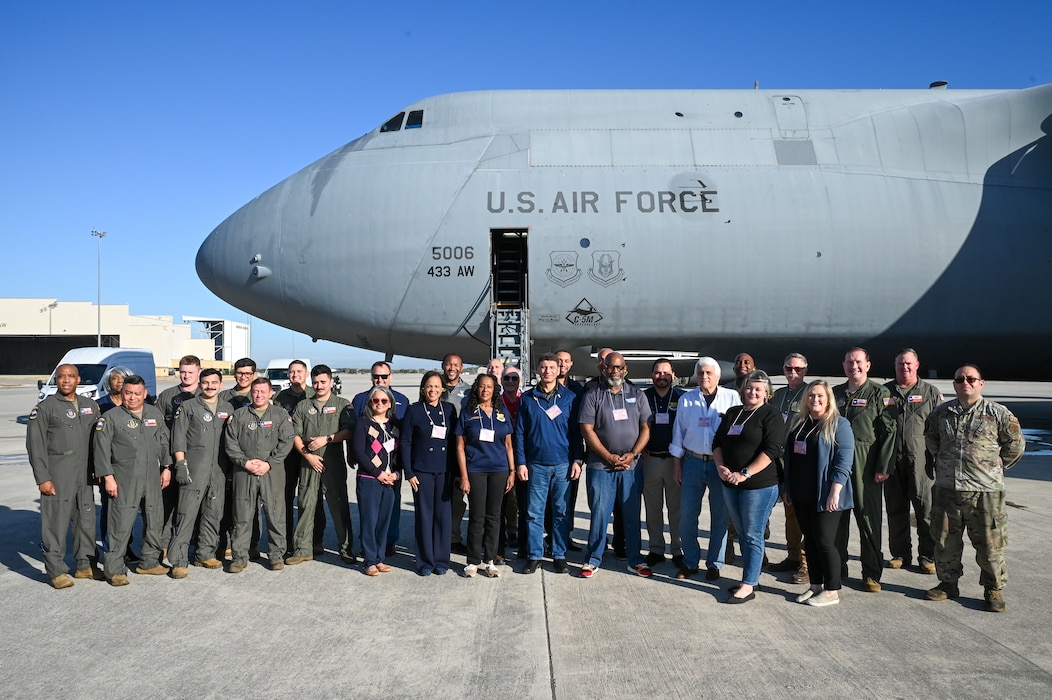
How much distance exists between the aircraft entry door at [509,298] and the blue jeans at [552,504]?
184 inches

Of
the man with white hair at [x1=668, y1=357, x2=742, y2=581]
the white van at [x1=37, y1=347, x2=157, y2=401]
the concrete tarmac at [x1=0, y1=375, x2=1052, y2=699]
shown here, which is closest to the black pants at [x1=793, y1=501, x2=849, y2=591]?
the concrete tarmac at [x1=0, y1=375, x2=1052, y2=699]

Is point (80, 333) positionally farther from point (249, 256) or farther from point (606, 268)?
point (606, 268)

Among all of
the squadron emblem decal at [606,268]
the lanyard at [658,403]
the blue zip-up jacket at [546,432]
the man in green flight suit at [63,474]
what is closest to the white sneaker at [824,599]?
the lanyard at [658,403]

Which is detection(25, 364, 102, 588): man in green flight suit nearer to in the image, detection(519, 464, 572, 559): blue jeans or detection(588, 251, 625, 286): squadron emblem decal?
detection(519, 464, 572, 559): blue jeans

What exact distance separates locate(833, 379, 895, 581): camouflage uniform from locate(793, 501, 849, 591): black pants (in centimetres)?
51

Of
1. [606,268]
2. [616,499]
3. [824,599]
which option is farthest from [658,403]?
[606,268]

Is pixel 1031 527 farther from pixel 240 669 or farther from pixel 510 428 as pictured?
pixel 240 669

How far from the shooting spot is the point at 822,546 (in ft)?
17.2

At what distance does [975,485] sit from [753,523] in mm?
1632

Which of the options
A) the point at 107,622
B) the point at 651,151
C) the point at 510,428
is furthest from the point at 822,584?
the point at 651,151

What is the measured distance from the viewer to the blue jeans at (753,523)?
5371mm

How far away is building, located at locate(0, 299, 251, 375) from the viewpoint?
196 ft

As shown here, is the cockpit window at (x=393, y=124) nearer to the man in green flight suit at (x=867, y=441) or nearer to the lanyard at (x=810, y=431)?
the man in green flight suit at (x=867, y=441)

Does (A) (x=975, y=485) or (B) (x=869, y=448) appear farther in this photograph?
(B) (x=869, y=448)
